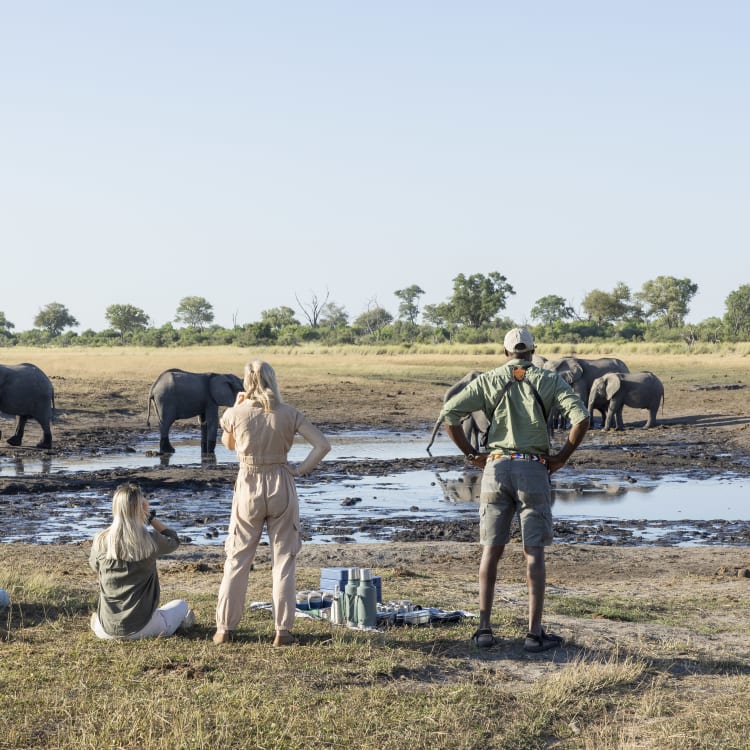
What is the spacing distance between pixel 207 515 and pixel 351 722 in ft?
33.5

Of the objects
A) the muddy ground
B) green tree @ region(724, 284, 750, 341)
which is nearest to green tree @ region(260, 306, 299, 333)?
green tree @ region(724, 284, 750, 341)

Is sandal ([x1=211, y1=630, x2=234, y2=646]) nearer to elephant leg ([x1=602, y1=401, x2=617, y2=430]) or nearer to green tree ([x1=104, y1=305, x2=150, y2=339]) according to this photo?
elephant leg ([x1=602, y1=401, x2=617, y2=430])

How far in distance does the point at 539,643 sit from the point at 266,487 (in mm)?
2016

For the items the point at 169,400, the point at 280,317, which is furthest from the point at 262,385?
the point at 280,317

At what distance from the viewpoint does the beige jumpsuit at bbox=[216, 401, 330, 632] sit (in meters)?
7.67

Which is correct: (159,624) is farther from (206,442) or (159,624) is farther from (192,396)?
(192,396)

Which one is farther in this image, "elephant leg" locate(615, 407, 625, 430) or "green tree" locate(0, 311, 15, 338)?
"green tree" locate(0, 311, 15, 338)

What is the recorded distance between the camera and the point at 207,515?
643 inches

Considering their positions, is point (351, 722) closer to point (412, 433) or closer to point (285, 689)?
point (285, 689)

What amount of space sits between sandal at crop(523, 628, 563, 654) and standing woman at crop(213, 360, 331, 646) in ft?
4.99

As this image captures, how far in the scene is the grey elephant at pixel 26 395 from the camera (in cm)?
2481

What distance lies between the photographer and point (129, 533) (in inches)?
307

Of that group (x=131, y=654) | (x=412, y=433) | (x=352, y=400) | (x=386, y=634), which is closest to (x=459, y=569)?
(x=386, y=634)

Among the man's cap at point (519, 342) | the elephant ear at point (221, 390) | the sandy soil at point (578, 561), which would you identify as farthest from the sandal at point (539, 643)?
the elephant ear at point (221, 390)
